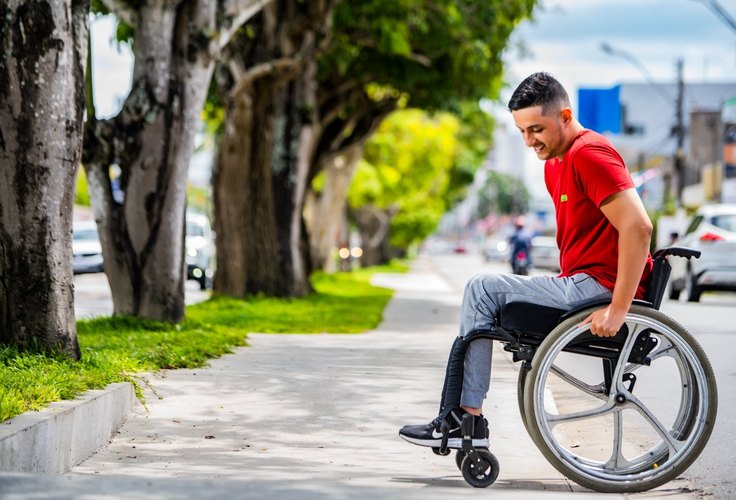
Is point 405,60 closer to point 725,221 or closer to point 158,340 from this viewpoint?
point 725,221

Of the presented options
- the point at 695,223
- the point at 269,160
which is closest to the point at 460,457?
the point at 269,160

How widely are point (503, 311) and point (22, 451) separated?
1.98 metres

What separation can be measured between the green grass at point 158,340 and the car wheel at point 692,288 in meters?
5.21

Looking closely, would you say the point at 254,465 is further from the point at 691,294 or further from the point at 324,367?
the point at 691,294

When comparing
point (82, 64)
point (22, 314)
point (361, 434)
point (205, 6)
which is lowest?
point (361, 434)

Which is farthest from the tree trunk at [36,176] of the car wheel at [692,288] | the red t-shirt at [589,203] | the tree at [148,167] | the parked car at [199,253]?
the parked car at [199,253]

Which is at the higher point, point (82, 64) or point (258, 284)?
point (82, 64)

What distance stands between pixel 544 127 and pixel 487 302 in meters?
0.77

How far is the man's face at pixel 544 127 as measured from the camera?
18.2ft

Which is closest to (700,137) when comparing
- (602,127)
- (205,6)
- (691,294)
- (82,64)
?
(602,127)

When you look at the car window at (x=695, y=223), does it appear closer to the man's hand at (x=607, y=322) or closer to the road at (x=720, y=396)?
the road at (x=720, y=396)

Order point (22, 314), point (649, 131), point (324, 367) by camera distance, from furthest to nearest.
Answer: point (649, 131), point (324, 367), point (22, 314)

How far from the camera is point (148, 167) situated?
13055 mm

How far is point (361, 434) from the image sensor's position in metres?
7.06
